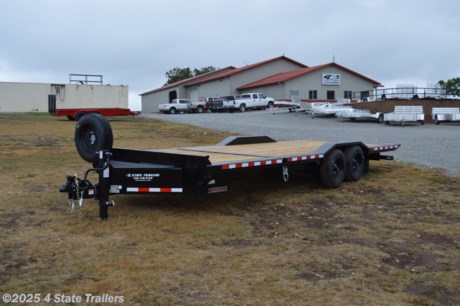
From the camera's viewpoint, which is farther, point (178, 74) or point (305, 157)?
point (178, 74)

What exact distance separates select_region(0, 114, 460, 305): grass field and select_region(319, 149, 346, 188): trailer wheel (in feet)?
0.81

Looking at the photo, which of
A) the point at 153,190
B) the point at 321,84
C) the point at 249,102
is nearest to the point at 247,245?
the point at 153,190

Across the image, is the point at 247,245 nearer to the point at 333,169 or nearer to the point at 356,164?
the point at 333,169

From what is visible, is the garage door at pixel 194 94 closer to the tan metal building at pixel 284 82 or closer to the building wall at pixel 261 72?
the tan metal building at pixel 284 82

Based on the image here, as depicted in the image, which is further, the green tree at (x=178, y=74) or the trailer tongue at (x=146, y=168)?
the green tree at (x=178, y=74)

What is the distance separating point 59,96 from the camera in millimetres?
36531

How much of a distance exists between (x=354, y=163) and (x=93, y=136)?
4884 millimetres

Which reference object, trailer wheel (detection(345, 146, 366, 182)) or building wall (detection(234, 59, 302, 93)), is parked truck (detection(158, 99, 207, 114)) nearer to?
building wall (detection(234, 59, 302, 93))

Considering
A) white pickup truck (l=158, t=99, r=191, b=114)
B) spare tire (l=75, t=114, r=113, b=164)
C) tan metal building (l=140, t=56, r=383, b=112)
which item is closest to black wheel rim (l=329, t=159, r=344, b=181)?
spare tire (l=75, t=114, r=113, b=164)

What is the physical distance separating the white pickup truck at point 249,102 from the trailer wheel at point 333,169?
32601 millimetres

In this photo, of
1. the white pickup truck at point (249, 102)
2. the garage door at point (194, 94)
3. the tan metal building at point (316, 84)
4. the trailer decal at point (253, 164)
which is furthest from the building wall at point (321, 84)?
the trailer decal at point (253, 164)

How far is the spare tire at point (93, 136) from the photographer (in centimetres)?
617

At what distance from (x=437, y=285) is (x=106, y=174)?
3867 millimetres

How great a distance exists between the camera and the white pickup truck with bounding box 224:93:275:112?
A: 40875mm
